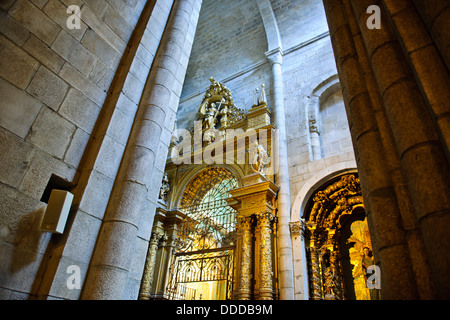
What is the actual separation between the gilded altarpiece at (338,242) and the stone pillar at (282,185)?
1.66ft

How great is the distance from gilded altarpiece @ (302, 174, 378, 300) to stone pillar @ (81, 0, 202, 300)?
4923 millimetres

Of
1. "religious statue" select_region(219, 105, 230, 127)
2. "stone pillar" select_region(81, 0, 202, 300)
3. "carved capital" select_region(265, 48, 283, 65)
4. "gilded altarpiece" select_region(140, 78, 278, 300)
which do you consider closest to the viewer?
"stone pillar" select_region(81, 0, 202, 300)

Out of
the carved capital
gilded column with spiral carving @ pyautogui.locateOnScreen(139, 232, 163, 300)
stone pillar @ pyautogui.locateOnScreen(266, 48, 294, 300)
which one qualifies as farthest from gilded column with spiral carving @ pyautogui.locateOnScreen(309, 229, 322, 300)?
the carved capital

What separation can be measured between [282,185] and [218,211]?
2.61 meters

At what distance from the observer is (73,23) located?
2908 millimetres

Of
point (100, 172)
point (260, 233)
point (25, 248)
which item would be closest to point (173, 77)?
point (100, 172)

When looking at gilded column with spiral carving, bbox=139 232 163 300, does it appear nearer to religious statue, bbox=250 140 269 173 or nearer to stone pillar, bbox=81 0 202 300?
religious statue, bbox=250 140 269 173

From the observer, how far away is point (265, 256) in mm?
6516

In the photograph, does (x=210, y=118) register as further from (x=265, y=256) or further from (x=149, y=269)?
(x=265, y=256)

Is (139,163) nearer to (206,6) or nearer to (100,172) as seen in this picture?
(100,172)

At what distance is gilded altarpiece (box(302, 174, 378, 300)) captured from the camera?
642 cm

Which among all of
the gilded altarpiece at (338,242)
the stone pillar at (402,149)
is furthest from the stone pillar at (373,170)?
the gilded altarpiece at (338,242)

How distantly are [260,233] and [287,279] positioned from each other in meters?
1.16

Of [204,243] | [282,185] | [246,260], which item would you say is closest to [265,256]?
[246,260]
